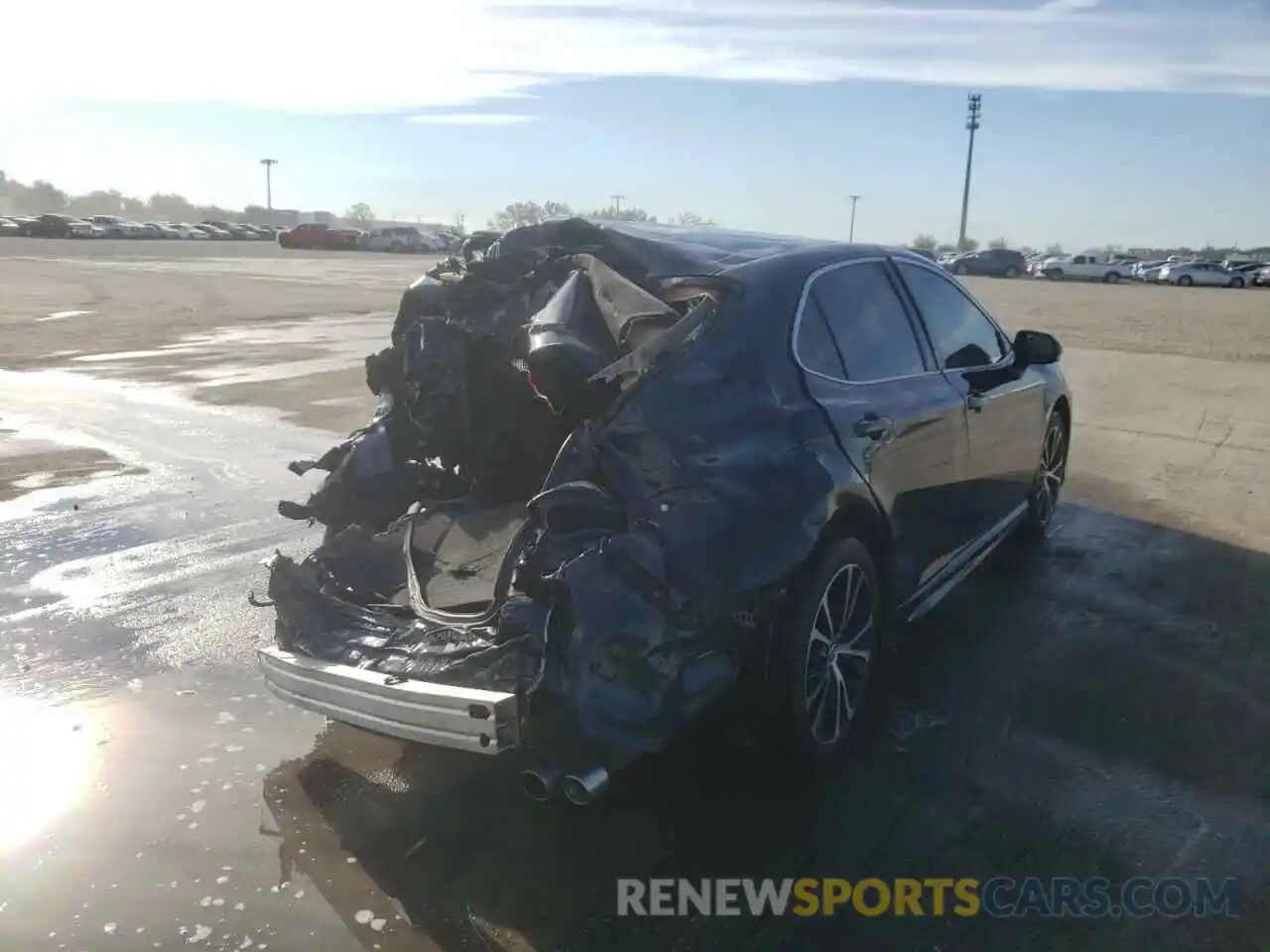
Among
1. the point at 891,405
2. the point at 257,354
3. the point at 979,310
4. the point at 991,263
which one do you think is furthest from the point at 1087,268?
the point at 891,405

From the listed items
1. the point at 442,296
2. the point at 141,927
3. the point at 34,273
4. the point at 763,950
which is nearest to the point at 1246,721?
the point at 763,950

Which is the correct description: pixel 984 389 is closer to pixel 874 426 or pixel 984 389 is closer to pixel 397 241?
pixel 874 426

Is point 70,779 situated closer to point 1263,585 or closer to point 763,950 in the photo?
point 763,950

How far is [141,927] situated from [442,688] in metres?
1.06

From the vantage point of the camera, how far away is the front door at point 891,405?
407 centimetres

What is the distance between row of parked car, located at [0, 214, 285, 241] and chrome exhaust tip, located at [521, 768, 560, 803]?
7339 cm

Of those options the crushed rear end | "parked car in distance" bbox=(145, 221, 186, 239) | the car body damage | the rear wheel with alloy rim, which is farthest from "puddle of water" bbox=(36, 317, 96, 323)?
"parked car in distance" bbox=(145, 221, 186, 239)

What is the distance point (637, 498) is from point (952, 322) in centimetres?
258

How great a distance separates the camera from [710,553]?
335 cm

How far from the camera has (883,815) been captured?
12.1 ft

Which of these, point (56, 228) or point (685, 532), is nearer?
point (685, 532)

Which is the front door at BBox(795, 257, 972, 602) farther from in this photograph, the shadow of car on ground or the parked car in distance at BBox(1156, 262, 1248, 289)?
the parked car in distance at BBox(1156, 262, 1248, 289)

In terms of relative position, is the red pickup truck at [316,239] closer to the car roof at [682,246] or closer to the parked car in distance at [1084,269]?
the parked car in distance at [1084,269]

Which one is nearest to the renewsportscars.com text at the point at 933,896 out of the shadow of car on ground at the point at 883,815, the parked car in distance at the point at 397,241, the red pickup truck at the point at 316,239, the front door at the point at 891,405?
the shadow of car on ground at the point at 883,815
